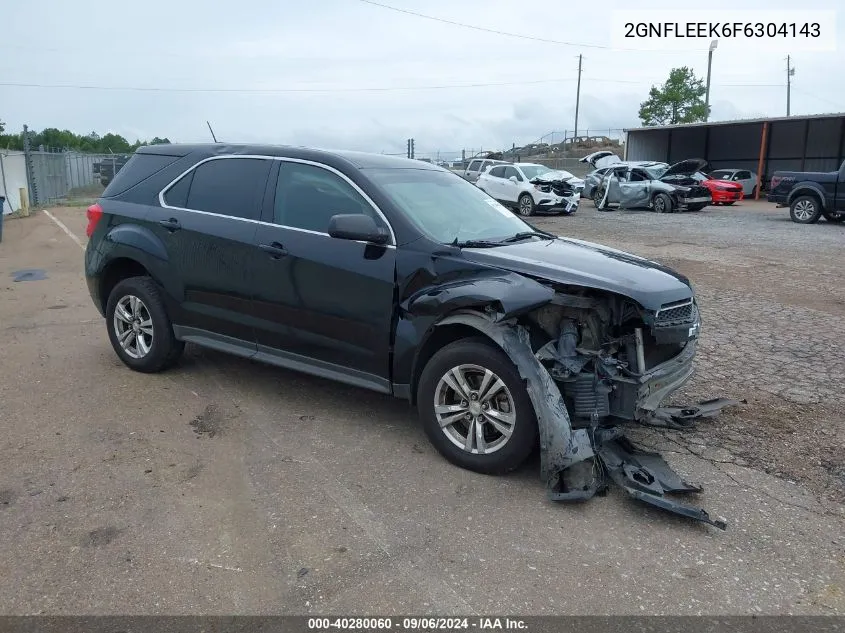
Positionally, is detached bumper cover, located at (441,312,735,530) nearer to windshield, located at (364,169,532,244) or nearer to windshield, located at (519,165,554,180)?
windshield, located at (364,169,532,244)

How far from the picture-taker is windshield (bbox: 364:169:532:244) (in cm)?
462

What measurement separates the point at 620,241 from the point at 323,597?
46.1 feet

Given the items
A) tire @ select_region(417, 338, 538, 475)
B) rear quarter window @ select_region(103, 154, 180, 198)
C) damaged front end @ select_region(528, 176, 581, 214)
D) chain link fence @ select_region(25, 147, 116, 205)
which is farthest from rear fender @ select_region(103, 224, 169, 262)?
chain link fence @ select_region(25, 147, 116, 205)

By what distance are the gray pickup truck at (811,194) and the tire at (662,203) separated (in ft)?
13.9

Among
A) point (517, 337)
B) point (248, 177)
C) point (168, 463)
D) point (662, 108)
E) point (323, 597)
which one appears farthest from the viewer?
point (662, 108)

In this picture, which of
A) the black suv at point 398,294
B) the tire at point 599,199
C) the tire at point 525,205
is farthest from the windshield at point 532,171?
the black suv at point 398,294

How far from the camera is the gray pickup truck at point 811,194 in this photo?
18.4 metres

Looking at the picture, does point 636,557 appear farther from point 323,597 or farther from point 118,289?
point 118,289

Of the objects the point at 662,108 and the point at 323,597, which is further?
the point at 662,108

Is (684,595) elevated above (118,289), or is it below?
below

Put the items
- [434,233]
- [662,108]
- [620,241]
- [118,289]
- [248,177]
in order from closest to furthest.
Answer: [434,233] < [248,177] < [118,289] < [620,241] < [662,108]

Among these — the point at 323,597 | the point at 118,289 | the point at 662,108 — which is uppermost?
the point at 662,108

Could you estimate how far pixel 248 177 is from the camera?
520cm

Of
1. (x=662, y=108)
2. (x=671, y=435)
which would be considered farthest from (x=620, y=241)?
(x=662, y=108)
